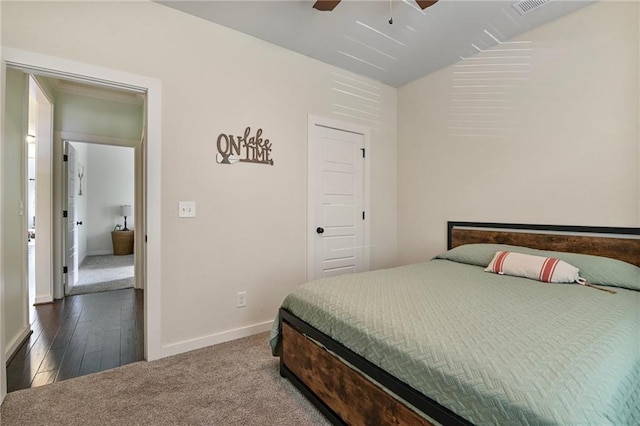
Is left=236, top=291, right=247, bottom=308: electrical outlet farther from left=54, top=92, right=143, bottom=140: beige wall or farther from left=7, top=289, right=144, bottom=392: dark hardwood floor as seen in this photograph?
left=54, top=92, right=143, bottom=140: beige wall

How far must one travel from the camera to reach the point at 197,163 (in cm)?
242

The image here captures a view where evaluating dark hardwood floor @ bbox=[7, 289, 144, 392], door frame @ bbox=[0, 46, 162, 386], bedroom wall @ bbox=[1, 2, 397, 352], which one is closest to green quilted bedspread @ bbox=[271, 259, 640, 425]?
bedroom wall @ bbox=[1, 2, 397, 352]

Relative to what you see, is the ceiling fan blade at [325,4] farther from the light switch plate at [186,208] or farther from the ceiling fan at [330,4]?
the light switch plate at [186,208]

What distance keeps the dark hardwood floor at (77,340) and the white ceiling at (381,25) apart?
270 centimetres

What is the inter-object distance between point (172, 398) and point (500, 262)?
2363mm

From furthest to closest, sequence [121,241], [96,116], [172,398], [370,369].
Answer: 1. [121,241]
2. [96,116]
3. [172,398]
4. [370,369]

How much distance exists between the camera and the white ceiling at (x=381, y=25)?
7.40ft

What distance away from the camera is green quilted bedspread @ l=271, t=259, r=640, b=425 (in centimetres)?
85

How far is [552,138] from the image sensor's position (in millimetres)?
2451

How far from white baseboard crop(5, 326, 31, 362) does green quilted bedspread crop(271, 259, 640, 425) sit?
218 cm

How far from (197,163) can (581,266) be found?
2.86m

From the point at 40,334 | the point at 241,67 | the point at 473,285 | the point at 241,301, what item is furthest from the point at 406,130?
the point at 40,334

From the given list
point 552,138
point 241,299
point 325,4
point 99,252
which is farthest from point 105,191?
point 552,138

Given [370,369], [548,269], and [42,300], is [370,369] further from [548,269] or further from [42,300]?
[42,300]
